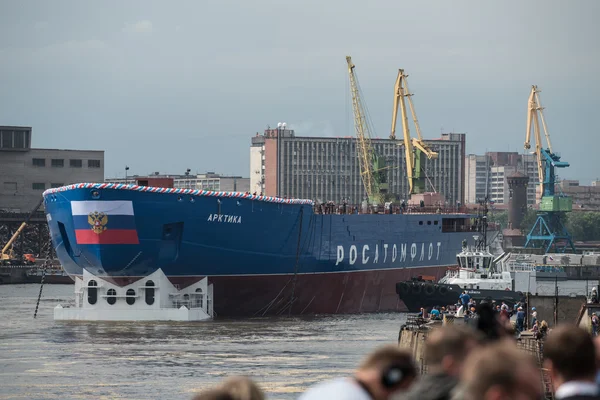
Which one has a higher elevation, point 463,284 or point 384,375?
point 384,375

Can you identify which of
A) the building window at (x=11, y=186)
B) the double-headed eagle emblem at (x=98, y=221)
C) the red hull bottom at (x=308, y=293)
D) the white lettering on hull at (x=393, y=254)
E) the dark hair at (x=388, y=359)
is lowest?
the red hull bottom at (x=308, y=293)

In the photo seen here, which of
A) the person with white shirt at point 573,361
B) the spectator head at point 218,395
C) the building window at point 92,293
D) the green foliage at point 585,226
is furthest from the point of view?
the green foliage at point 585,226

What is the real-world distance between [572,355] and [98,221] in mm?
36896

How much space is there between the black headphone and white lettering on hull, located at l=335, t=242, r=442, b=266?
46.0 metres

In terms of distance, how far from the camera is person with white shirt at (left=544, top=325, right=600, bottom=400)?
643 cm

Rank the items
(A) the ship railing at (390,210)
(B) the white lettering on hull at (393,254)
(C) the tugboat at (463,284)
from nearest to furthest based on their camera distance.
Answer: (C) the tugboat at (463,284), (B) the white lettering on hull at (393,254), (A) the ship railing at (390,210)

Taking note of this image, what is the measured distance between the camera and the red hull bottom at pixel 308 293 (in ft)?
150

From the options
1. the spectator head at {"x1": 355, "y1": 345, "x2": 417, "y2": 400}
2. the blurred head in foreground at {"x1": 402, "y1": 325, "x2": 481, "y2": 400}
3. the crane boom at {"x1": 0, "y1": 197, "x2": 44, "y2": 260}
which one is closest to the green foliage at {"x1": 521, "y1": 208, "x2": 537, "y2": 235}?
the crane boom at {"x1": 0, "y1": 197, "x2": 44, "y2": 260}

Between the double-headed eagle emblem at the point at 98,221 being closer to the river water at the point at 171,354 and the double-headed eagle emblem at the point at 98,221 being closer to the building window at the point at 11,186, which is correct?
the river water at the point at 171,354

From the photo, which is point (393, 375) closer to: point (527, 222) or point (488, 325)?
point (488, 325)

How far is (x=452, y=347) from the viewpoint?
276 inches

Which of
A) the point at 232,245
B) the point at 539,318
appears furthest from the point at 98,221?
the point at 539,318

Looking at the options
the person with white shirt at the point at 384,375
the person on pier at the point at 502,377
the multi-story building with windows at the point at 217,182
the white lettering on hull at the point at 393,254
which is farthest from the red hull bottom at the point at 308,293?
the multi-story building with windows at the point at 217,182

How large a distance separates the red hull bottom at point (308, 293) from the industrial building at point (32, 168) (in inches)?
2091
